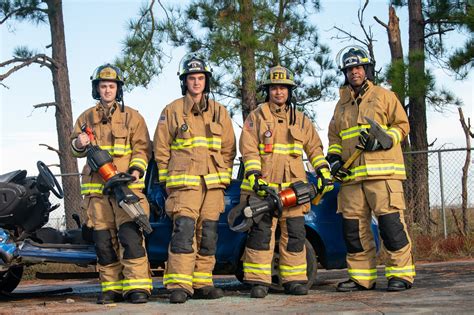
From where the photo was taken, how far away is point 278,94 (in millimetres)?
8031

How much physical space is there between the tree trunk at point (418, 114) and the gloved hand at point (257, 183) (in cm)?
554

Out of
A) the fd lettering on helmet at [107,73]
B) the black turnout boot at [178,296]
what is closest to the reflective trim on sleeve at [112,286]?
the black turnout boot at [178,296]

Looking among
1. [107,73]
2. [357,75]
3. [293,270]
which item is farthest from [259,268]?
[107,73]

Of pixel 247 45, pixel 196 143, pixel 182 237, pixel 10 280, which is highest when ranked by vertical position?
pixel 247 45

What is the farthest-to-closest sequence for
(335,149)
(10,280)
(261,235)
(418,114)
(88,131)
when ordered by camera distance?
(418,114) → (10,280) → (335,149) → (88,131) → (261,235)

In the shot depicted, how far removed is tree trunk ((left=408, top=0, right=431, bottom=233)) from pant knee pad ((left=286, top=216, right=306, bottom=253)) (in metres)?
5.34

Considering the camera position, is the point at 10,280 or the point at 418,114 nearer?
the point at 10,280

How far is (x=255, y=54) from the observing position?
44.1ft

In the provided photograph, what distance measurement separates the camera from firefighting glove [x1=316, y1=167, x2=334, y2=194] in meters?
7.93

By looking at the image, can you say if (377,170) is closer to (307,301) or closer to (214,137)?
(307,301)

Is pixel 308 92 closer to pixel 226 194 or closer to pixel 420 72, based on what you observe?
pixel 420 72

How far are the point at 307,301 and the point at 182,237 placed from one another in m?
1.26

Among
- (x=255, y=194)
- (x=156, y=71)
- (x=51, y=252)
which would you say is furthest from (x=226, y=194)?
(x=156, y=71)

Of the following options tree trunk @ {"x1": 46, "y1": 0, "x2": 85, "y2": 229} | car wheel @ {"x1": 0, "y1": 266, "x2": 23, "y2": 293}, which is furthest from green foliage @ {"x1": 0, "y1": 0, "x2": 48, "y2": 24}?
car wheel @ {"x1": 0, "y1": 266, "x2": 23, "y2": 293}
